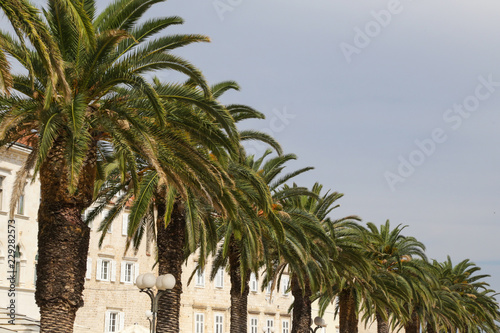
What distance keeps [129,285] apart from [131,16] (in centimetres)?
3723

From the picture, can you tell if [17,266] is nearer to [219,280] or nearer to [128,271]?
[128,271]

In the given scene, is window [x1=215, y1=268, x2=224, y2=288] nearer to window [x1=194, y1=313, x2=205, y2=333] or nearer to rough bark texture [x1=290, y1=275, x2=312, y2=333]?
window [x1=194, y1=313, x2=205, y2=333]

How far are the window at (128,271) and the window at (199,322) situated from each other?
6797 mm

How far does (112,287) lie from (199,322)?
9.16 metres

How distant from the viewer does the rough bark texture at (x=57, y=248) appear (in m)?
18.2

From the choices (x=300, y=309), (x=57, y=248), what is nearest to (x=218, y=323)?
(x=300, y=309)

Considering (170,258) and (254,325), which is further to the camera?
(254,325)

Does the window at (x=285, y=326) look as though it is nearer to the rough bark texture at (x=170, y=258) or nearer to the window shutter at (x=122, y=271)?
the window shutter at (x=122, y=271)

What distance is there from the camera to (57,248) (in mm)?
18391

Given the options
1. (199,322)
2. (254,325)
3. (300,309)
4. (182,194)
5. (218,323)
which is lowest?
(254,325)

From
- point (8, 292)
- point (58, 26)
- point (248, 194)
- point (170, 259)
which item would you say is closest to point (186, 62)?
point (58, 26)

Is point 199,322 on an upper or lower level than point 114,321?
lower

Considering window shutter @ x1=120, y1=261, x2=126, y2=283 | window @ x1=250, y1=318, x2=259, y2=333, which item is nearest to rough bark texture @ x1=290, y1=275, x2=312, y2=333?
window shutter @ x1=120, y1=261, x2=126, y2=283

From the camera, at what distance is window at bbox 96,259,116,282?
50.9 metres
